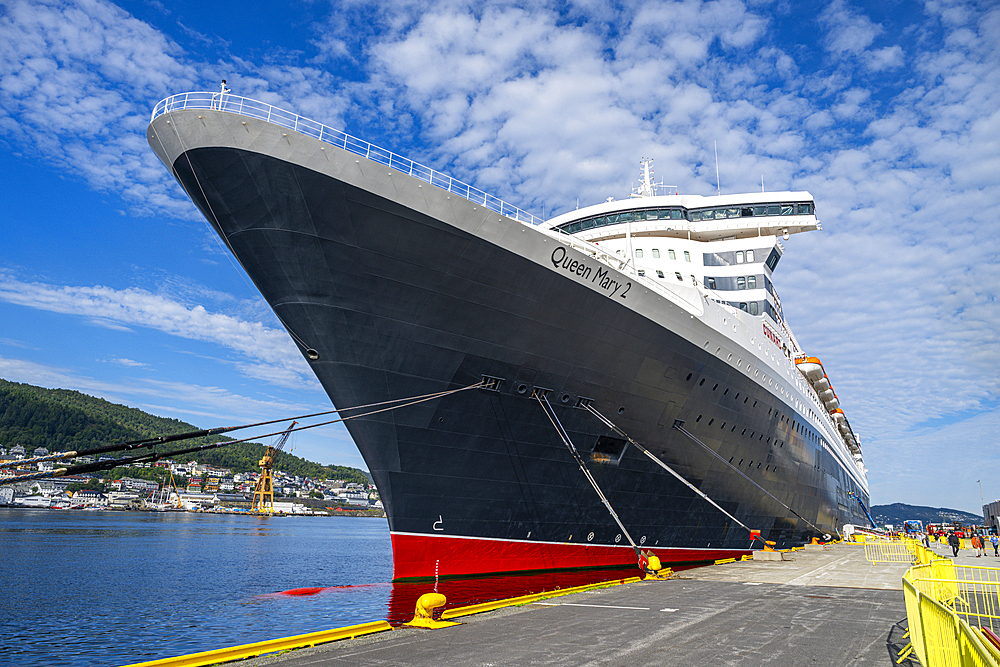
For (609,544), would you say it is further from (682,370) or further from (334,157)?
(334,157)

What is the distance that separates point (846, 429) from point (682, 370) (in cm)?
3391

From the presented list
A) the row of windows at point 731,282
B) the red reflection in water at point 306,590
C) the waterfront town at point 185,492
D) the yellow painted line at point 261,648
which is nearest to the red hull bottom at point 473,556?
the yellow painted line at point 261,648

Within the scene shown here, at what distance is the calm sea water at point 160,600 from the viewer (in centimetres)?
1059

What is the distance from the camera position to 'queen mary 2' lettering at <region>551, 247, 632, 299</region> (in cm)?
1119

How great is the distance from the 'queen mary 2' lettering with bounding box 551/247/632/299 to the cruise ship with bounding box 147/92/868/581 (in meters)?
0.04

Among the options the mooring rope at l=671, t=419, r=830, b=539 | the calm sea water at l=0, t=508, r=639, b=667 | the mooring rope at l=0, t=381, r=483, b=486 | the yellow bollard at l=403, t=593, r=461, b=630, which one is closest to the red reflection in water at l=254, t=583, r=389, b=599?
the calm sea water at l=0, t=508, r=639, b=667

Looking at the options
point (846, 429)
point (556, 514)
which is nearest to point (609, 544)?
point (556, 514)

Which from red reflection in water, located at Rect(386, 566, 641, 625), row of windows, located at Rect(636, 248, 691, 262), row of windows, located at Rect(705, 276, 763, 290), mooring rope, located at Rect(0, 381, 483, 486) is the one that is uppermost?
row of windows, located at Rect(636, 248, 691, 262)

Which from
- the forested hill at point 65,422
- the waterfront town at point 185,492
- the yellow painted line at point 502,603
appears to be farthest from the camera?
the waterfront town at point 185,492

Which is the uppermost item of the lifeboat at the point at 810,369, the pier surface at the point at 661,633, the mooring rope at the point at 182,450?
the lifeboat at the point at 810,369

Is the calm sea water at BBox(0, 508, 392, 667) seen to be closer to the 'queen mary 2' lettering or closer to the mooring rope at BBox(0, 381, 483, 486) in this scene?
the mooring rope at BBox(0, 381, 483, 486)

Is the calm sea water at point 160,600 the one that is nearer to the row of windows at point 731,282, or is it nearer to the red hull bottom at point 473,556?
the red hull bottom at point 473,556

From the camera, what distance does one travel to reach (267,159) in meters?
9.12

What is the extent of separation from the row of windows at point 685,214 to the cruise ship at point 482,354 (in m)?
5.40
